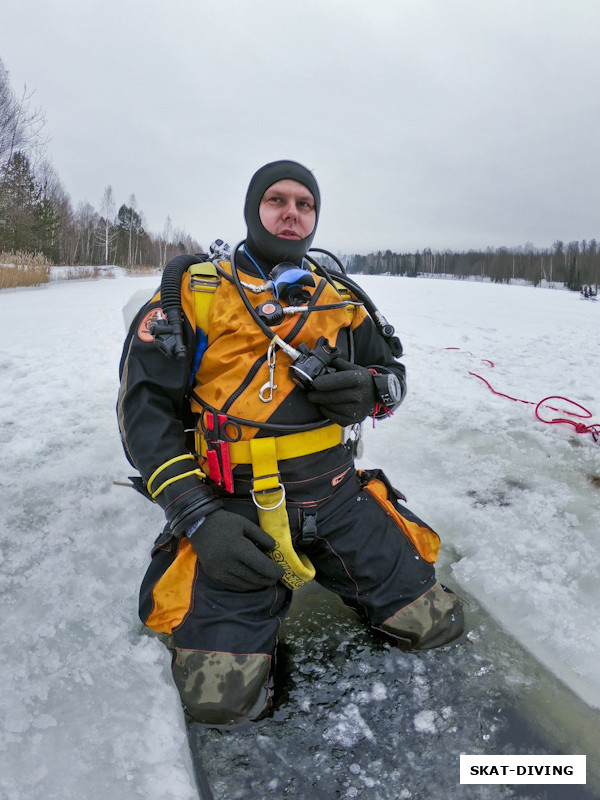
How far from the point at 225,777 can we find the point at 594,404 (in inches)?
144

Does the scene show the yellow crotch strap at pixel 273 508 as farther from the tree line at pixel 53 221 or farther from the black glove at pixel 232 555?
the tree line at pixel 53 221

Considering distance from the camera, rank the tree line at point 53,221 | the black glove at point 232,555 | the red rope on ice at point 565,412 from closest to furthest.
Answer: the black glove at point 232,555 → the red rope on ice at point 565,412 → the tree line at point 53,221

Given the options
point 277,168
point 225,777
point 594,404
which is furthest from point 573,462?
point 225,777

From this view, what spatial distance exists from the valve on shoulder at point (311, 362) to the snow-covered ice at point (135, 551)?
95 centimetres

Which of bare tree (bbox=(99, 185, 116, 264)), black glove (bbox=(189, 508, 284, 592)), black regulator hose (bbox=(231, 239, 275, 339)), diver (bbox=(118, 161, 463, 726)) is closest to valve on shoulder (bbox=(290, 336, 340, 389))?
diver (bbox=(118, 161, 463, 726))

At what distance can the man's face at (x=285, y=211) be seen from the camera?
1.86 m

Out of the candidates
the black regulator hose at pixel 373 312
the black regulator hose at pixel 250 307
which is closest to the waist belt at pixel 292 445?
the black regulator hose at pixel 250 307

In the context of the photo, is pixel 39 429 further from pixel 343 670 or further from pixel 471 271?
pixel 471 271

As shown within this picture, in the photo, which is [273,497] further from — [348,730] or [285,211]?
[285,211]

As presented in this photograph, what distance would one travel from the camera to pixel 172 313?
5.25 feet

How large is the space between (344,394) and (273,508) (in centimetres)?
45

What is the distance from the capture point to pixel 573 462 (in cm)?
284

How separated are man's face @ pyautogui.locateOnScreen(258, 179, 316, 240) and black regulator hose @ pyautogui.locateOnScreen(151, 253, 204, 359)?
1.14ft

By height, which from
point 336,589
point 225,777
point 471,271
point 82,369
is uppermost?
point 471,271
